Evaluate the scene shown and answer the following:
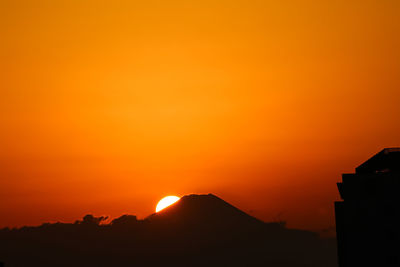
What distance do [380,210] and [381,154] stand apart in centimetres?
702

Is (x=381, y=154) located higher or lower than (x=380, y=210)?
higher

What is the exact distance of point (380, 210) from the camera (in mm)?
77938

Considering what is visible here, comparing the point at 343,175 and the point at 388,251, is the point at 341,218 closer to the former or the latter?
the point at 343,175

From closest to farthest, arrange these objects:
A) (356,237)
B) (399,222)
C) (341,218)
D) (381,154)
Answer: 1. (399,222)
2. (381,154)
3. (356,237)
4. (341,218)

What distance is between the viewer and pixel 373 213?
79875 mm

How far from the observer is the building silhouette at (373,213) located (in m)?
75.2

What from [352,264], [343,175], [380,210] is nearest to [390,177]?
[380,210]

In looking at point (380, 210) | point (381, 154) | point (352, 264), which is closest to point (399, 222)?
point (380, 210)

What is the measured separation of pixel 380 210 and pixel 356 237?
28.9ft

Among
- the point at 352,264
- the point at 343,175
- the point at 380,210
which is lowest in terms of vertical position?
the point at 352,264

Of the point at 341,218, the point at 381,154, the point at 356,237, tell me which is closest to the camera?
the point at 381,154

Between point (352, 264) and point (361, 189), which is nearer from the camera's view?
point (361, 189)

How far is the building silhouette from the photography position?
7525 centimetres

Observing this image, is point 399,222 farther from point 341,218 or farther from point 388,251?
point 341,218
